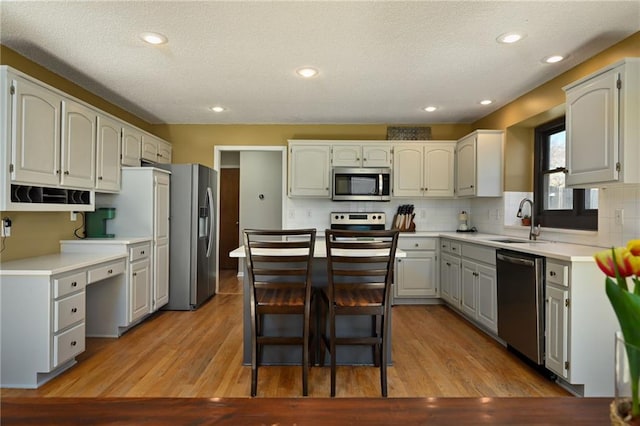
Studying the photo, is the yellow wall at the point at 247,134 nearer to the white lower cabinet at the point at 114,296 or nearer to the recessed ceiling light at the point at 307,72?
the recessed ceiling light at the point at 307,72

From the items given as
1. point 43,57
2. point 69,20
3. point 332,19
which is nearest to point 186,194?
point 43,57

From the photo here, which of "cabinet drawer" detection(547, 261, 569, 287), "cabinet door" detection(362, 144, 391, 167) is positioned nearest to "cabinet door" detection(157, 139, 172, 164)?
"cabinet door" detection(362, 144, 391, 167)

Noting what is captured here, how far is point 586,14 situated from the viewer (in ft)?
7.20

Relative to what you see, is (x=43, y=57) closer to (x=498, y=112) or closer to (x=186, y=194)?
(x=186, y=194)

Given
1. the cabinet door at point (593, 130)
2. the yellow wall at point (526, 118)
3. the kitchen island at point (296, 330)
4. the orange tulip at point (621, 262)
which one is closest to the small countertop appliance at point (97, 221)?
the kitchen island at point (296, 330)

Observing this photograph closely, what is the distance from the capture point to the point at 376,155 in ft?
15.3

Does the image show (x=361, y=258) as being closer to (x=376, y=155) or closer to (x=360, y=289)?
(x=360, y=289)

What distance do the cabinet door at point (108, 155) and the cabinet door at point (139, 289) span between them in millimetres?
818

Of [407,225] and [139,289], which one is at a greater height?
[407,225]

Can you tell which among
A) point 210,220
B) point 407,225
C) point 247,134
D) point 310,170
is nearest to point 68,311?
point 210,220

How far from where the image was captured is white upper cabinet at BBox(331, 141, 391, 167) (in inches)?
184

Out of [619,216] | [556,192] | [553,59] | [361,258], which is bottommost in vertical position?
[361,258]

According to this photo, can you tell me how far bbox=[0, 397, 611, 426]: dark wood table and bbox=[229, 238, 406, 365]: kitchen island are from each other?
6.21ft

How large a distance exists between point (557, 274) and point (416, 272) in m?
2.10
